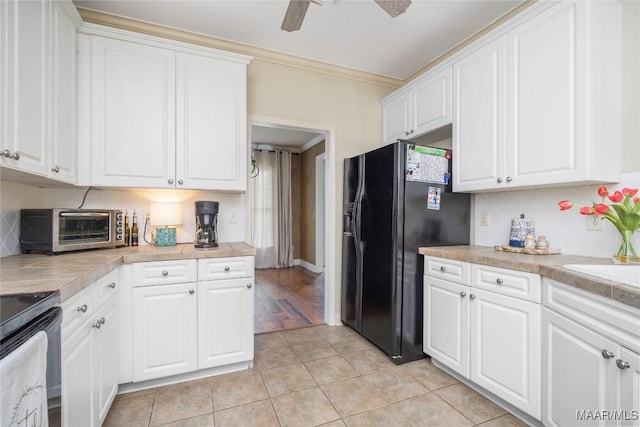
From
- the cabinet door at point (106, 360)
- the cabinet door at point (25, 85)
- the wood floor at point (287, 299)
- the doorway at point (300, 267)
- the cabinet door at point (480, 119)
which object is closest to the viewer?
the cabinet door at point (25, 85)

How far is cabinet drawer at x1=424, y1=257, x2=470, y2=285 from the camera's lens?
1.92 m

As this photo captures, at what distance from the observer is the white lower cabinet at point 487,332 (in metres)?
1.53

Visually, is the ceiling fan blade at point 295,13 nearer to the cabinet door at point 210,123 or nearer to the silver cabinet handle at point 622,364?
the cabinet door at point 210,123

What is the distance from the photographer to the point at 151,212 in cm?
227

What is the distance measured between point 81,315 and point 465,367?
210 centimetres

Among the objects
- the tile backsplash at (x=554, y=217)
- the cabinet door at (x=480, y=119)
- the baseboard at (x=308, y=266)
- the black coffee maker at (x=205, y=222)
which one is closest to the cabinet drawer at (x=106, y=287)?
the black coffee maker at (x=205, y=222)

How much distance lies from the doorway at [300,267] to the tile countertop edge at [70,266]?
0.76 meters

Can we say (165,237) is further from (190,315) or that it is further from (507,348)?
(507,348)

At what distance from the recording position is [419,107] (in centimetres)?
260

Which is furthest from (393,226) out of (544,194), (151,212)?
(151,212)

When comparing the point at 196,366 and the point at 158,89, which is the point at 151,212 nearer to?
the point at 158,89

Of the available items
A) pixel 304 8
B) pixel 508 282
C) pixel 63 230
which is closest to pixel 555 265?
pixel 508 282

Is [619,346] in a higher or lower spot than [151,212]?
lower

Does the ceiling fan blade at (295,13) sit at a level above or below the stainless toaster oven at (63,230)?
above
